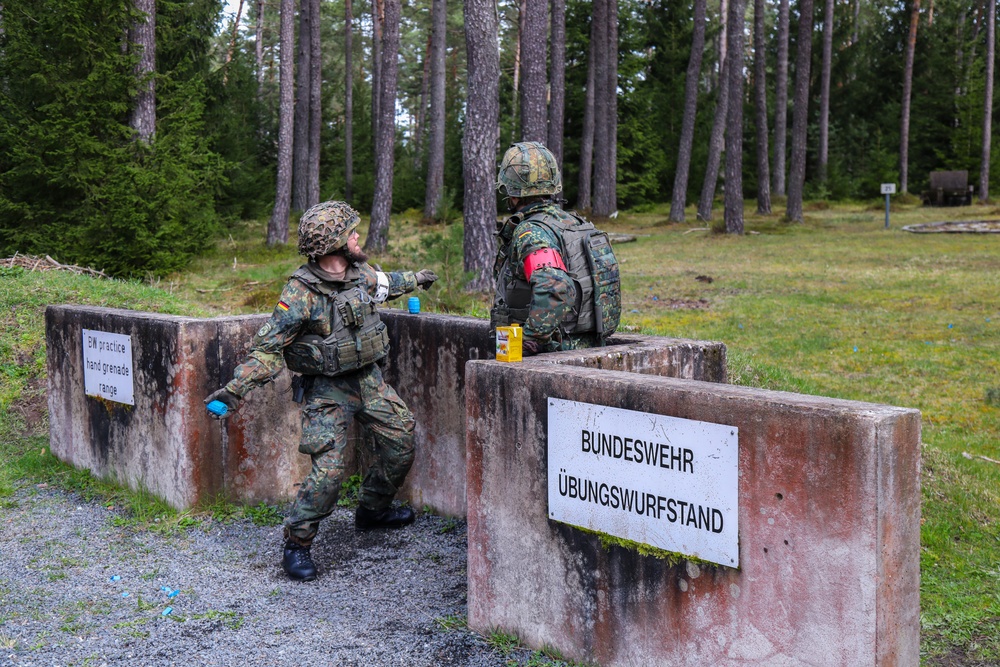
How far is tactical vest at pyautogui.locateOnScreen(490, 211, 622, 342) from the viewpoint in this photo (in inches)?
190

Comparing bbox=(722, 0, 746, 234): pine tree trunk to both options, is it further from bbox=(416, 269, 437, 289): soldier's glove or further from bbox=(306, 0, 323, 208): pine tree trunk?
bbox=(416, 269, 437, 289): soldier's glove

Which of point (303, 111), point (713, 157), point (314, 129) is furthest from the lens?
point (314, 129)

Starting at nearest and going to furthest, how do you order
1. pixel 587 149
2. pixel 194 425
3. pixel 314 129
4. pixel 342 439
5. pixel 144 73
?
pixel 342 439, pixel 194 425, pixel 144 73, pixel 314 129, pixel 587 149

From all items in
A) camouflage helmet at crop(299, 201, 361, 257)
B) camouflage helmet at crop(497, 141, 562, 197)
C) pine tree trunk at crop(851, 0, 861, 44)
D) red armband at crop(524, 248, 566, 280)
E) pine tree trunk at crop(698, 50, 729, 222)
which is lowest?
red armband at crop(524, 248, 566, 280)

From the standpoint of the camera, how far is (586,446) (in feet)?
12.6

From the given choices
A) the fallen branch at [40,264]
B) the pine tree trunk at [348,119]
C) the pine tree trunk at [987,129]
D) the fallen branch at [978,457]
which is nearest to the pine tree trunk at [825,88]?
the pine tree trunk at [987,129]

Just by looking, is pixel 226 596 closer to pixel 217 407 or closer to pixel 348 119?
pixel 217 407

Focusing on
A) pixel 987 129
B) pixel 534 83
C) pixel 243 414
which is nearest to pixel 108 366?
pixel 243 414

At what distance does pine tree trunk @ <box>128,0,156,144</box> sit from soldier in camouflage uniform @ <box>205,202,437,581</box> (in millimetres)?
12504

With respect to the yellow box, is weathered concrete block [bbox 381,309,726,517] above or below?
below

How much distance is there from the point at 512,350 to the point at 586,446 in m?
0.70

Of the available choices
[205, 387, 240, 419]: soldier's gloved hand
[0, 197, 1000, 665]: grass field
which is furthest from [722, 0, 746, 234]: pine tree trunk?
[205, 387, 240, 419]: soldier's gloved hand

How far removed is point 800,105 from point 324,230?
87.8 ft

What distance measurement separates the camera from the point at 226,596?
4945 millimetres
